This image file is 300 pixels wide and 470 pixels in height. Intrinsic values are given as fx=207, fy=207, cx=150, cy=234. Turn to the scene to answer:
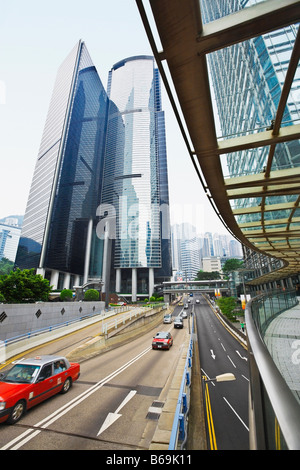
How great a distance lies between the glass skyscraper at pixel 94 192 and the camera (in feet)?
265

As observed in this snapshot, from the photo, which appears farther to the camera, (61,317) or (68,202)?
(68,202)

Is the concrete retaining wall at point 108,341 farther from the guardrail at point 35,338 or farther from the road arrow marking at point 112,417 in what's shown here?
the road arrow marking at point 112,417

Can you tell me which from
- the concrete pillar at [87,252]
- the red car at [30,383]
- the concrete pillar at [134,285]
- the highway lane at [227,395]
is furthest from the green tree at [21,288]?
the concrete pillar at [134,285]

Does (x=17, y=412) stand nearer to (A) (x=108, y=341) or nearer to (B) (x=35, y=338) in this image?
(B) (x=35, y=338)

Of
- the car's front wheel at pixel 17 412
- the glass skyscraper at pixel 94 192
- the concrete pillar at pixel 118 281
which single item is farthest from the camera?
the concrete pillar at pixel 118 281

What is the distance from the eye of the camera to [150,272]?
9750 cm

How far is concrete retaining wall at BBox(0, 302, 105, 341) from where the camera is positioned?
16.0 metres

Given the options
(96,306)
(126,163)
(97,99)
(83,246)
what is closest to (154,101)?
(97,99)

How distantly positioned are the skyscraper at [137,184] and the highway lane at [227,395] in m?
76.1

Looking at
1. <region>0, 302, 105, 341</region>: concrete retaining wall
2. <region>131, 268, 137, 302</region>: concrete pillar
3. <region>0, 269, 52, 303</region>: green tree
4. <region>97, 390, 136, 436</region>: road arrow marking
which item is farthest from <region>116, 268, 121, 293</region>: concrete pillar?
<region>97, 390, 136, 436</region>: road arrow marking

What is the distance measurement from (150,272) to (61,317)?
75.7 m

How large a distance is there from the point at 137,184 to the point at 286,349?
104 m

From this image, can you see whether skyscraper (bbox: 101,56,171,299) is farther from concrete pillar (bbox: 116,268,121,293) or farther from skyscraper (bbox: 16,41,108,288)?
skyscraper (bbox: 16,41,108,288)

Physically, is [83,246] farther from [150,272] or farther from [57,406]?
[57,406]
